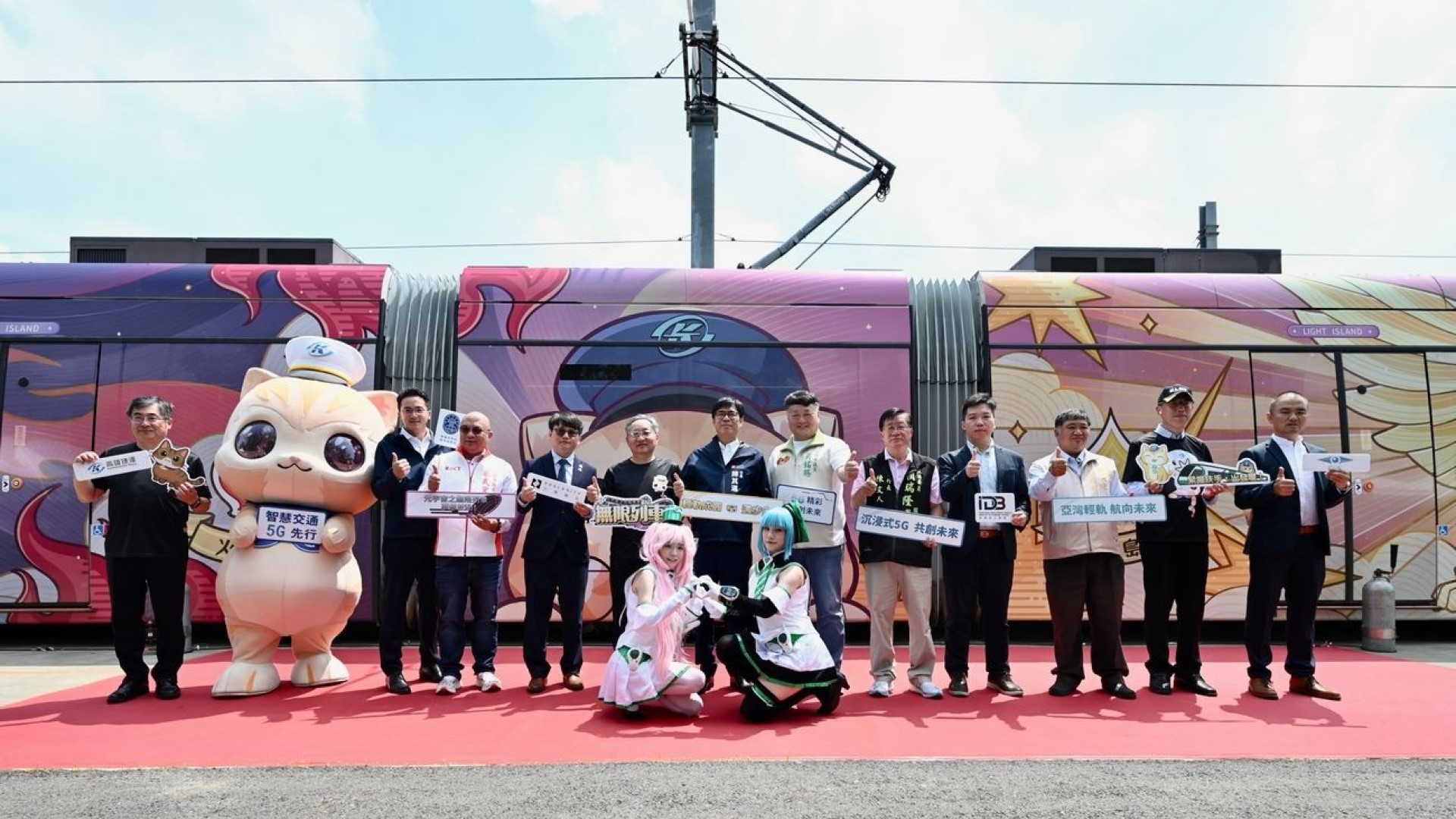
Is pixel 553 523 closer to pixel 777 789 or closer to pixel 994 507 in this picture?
pixel 777 789

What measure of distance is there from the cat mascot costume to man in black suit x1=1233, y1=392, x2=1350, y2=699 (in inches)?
216

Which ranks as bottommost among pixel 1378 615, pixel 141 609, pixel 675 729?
pixel 675 729

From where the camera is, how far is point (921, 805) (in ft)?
12.0

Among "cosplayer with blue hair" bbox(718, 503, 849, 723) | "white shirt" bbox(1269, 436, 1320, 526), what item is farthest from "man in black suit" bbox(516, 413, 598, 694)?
"white shirt" bbox(1269, 436, 1320, 526)

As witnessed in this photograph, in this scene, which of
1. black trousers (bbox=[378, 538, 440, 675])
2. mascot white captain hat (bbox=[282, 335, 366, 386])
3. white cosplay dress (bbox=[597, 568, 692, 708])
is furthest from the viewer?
mascot white captain hat (bbox=[282, 335, 366, 386])

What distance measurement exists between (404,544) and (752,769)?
112 inches

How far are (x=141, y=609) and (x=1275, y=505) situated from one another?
270 inches

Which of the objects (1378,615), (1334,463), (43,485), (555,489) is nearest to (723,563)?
(555,489)

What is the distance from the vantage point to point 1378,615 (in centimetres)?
745

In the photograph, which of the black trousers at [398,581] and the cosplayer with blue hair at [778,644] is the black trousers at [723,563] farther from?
the black trousers at [398,581]

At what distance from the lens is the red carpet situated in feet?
14.5

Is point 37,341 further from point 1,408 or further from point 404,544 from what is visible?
point 404,544

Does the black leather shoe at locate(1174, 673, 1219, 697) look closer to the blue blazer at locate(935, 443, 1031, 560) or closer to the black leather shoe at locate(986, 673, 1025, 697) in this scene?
the black leather shoe at locate(986, 673, 1025, 697)

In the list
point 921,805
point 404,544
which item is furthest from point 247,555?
point 921,805
